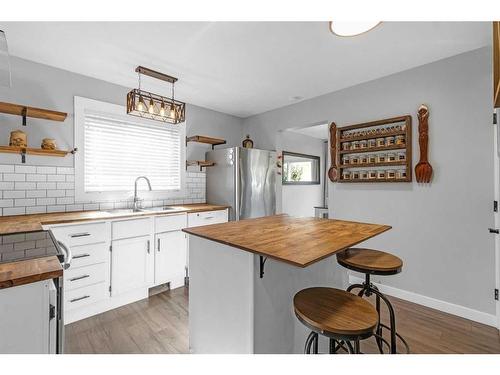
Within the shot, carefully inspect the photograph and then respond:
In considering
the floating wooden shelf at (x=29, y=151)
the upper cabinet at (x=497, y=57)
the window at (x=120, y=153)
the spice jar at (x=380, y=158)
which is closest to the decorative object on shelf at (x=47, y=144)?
the floating wooden shelf at (x=29, y=151)

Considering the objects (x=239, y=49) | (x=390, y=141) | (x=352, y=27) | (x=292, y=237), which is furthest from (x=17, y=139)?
(x=390, y=141)

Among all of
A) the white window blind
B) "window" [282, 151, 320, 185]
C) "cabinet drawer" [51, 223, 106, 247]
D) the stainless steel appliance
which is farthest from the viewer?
"window" [282, 151, 320, 185]

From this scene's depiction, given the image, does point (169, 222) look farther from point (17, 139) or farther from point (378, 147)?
point (378, 147)

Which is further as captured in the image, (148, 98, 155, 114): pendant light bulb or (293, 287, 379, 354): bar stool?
(148, 98, 155, 114): pendant light bulb

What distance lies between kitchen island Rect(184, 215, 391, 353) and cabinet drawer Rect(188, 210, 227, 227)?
4.48 ft

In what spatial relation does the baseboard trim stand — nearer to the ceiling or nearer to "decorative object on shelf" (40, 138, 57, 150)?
the ceiling

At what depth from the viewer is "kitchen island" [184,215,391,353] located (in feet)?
4.07

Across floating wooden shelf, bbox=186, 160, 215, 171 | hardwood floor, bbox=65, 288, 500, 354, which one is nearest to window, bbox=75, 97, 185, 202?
floating wooden shelf, bbox=186, 160, 215, 171

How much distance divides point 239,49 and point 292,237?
69.2 inches

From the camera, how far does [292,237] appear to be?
1.37m

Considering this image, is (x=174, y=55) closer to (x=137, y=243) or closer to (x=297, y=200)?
(x=137, y=243)

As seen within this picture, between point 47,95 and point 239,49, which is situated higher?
point 239,49

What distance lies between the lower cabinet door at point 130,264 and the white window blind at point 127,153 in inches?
33.9

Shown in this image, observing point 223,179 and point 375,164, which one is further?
point 223,179
